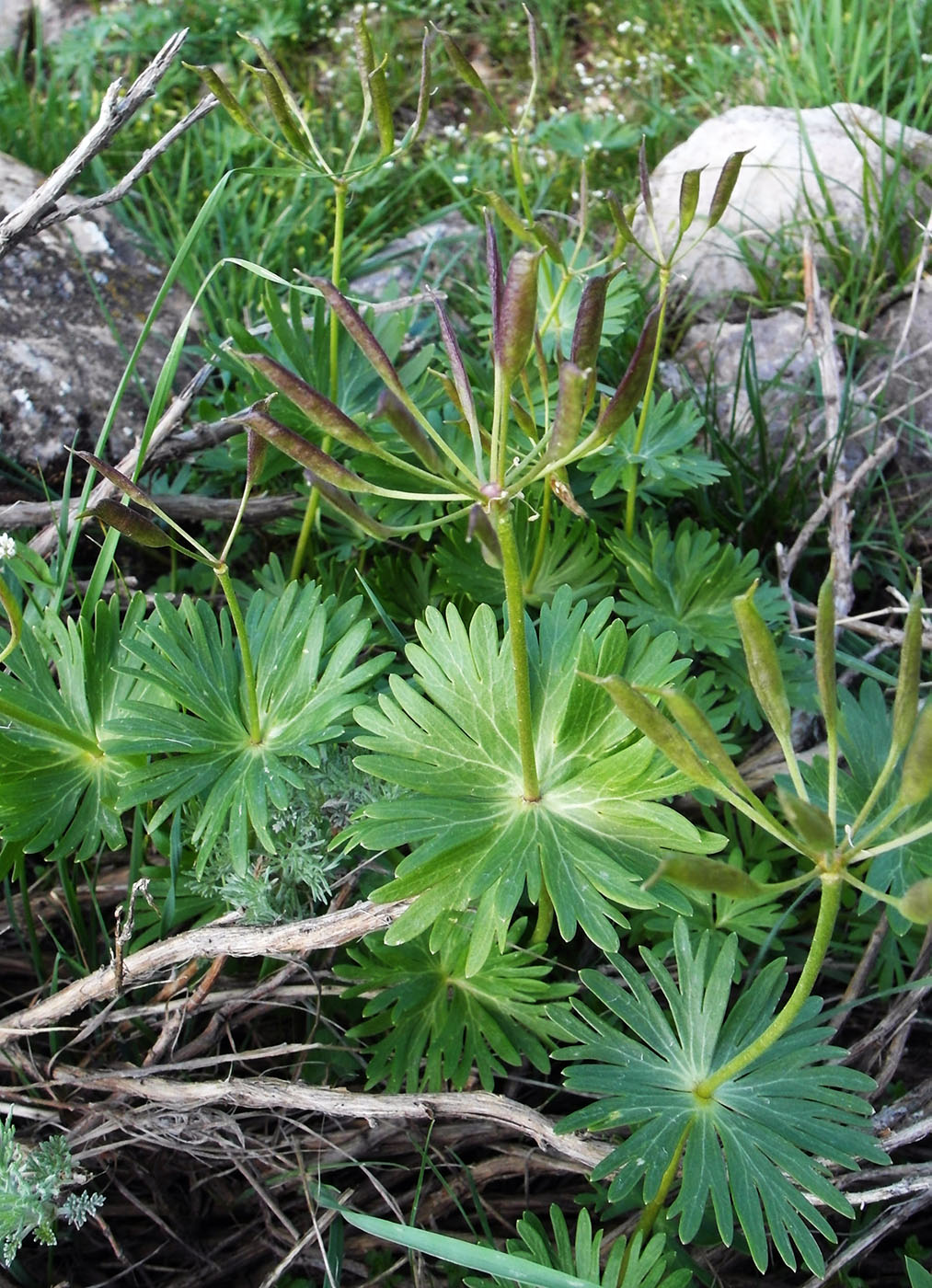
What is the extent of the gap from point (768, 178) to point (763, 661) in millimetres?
2744

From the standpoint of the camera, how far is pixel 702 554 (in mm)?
2127

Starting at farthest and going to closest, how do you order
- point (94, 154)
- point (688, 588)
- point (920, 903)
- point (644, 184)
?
point (688, 588) < point (94, 154) < point (644, 184) < point (920, 903)

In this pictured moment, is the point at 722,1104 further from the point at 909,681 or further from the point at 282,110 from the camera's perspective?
the point at 282,110

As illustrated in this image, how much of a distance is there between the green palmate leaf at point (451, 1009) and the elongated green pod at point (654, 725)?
59cm

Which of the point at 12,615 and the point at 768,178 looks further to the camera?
the point at 768,178

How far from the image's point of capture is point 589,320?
1.14 meters

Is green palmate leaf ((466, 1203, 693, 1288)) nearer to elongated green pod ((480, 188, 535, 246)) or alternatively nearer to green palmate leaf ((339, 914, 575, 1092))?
green palmate leaf ((339, 914, 575, 1092))

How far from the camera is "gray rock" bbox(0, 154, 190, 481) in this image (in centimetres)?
260

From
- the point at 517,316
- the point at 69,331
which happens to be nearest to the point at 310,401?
the point at 517,316

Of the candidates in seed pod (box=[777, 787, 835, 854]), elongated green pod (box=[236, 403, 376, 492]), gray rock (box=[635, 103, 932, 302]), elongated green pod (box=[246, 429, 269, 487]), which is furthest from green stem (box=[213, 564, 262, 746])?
gray rock (box=[635, 103, 932, 302])

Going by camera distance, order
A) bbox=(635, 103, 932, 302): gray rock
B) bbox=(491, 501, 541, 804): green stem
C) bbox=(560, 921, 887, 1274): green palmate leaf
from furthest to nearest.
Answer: bbox=(635, 103, 932, 302): gray rock, bbox=(560, 921, 887, 1274): green palmate leaf, bbox=(491, 501, 541, 804): green stem

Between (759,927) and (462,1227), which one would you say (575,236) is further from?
(462,1227)

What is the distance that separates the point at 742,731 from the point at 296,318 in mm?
1245

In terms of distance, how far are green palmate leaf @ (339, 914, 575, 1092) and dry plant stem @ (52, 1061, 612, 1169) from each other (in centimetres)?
4
